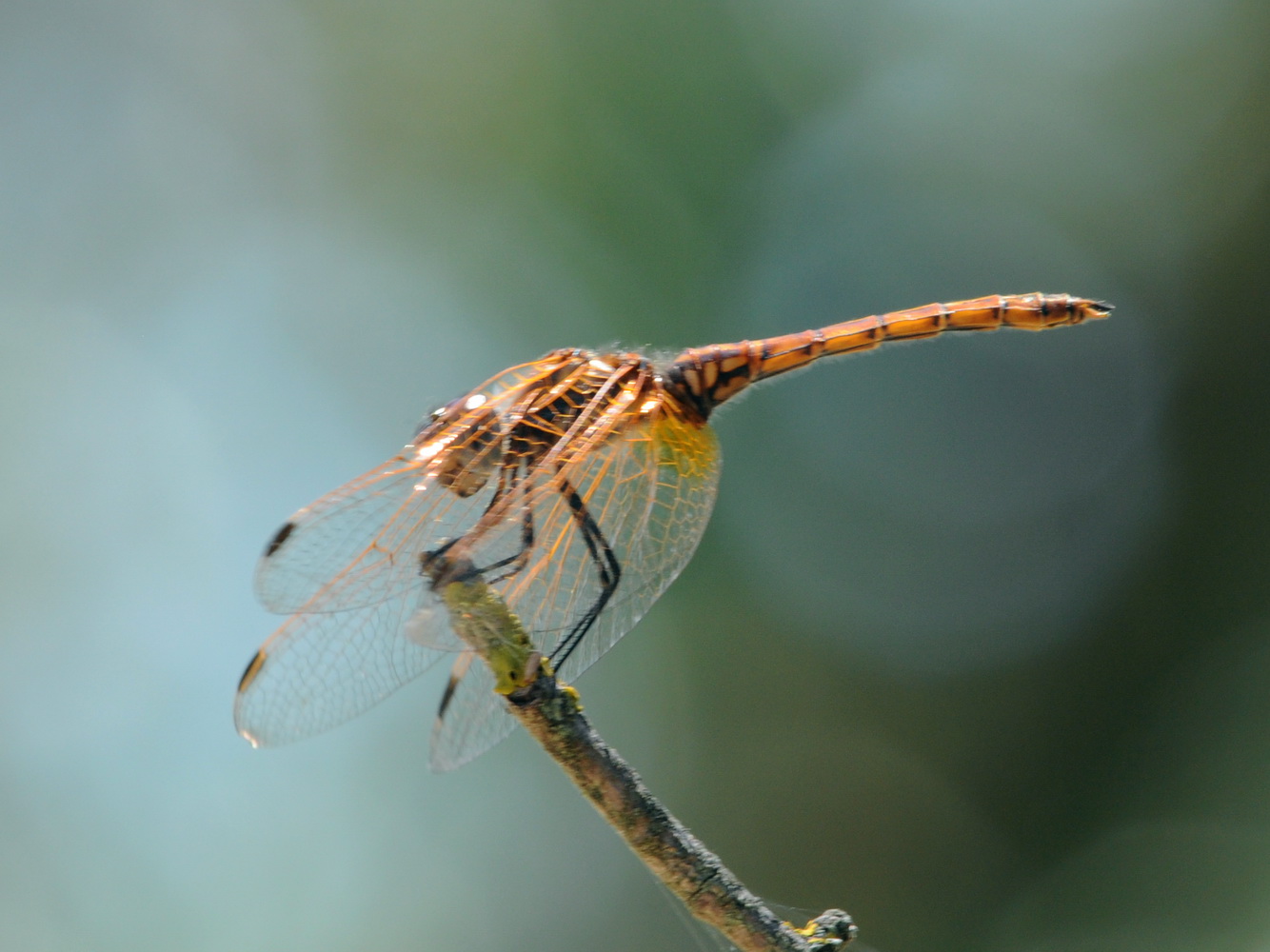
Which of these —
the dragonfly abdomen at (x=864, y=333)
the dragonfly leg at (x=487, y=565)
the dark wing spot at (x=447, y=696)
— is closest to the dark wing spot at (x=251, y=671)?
the dark wing spot at (x=447, y=696)

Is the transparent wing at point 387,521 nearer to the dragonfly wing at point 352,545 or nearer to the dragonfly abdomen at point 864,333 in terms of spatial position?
the dragonfly wing at point 352,545

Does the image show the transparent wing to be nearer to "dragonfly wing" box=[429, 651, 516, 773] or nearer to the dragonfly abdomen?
"dragonfly wing" box=[429, 651, 516, 773]

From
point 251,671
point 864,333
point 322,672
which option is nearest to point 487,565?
point 322,672

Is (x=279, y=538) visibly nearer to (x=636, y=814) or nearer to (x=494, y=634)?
(x=494, y=634)

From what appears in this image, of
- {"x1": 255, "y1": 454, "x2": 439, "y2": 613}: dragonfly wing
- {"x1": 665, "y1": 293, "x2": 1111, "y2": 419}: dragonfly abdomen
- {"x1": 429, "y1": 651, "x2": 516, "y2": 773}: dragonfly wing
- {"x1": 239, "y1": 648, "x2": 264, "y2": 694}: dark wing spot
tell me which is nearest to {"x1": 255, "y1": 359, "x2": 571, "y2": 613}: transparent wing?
{"x1": 255, "y1": 454, "x2": 439, "y2": 613}: dragonfly wing

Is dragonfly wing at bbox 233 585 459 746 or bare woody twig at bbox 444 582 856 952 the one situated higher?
dragonfly wing at bbox 233 585 459 746

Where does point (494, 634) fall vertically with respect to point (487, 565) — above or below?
below
